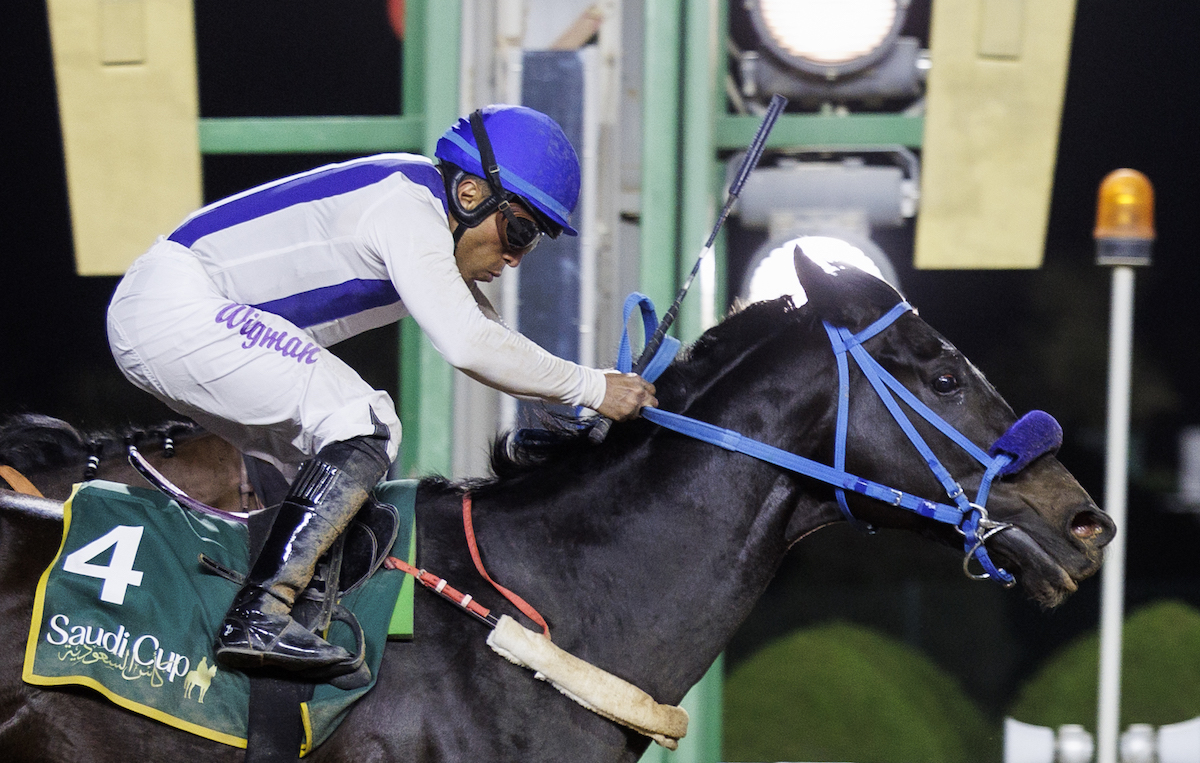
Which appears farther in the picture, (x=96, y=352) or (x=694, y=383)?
(x=96, y=352)

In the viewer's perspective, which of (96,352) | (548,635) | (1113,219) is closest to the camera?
(548,635)

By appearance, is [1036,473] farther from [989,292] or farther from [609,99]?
[989,292]

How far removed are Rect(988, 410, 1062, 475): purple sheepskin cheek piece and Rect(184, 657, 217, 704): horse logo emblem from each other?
1.68 m

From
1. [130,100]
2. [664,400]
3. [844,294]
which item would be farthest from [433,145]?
[844,294]

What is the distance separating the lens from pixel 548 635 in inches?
94.3

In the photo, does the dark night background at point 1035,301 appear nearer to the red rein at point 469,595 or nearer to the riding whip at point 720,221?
the riding whip at point 720,221

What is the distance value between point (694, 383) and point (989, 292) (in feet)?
9.93

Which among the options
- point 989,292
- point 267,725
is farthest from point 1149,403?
point 267,725

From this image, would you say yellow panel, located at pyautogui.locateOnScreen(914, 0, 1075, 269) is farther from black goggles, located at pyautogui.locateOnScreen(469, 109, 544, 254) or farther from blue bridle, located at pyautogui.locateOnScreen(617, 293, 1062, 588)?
black goggles, located at pyautogui.locateOnScreen(469, 109, 544, 254)

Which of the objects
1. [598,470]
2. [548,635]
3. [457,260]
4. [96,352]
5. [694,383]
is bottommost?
[96,352]

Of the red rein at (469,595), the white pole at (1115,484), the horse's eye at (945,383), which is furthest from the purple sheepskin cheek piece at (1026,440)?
the white pole at (1115,484)

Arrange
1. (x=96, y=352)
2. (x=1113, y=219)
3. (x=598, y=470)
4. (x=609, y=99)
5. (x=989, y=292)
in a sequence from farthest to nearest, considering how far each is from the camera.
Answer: (x=96, y=352)
(x=989, y=292)
(x=609, y=99)
(x=1113, y=219)
(x=598, y=470)

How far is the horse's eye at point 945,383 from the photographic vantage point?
8.17 feet

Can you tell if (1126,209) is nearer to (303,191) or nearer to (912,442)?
(912,442)
